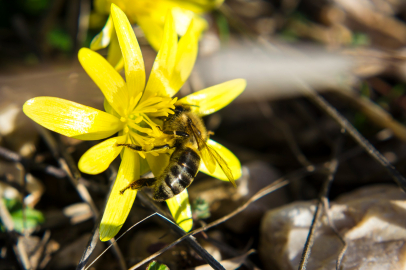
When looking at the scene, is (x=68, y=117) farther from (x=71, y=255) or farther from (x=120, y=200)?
(x=71, y=255)

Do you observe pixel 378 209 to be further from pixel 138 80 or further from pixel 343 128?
pixel 138 80

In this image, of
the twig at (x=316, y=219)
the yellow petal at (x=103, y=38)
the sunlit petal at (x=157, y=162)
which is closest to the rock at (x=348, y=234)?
the twig at (x=316, y=219)

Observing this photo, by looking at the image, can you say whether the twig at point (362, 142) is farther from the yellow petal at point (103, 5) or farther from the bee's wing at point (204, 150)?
the yellow petal at point (103, 5)

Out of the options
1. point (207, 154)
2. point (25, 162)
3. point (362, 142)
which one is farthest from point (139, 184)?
point (362, 142)

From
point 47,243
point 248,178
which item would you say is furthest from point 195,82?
point 47,243

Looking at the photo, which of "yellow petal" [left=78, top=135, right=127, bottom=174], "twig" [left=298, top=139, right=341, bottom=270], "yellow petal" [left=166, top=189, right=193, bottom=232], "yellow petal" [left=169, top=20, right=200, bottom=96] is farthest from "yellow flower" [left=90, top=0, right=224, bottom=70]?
"twig" [left=298, top=139, right=341, bottom=270]

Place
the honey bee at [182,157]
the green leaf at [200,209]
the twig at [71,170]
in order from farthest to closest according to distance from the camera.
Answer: the green leaf at [200,209] < the twig at [71,170] < the honey bee at [182,157]
